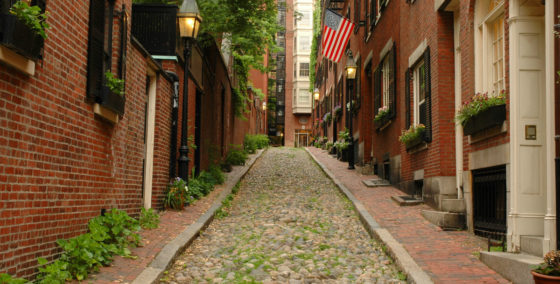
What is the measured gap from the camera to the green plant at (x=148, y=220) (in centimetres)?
887

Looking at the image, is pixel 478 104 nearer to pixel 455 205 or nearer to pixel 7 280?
pixel 455 205

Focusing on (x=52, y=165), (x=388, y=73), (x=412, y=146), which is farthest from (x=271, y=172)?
(x=52, y=165)

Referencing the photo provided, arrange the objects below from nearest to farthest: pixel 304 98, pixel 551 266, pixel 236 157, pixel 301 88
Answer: pixel 551 266
pixel 236 157
pixel 304 98
pixel 301 88

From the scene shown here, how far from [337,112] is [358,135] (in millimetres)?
6661

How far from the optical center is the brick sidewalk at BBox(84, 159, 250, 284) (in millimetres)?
5904

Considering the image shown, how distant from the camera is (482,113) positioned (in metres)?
7.73

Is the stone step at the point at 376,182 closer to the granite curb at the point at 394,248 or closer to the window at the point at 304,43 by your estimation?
the granite curb at the point at 394,248

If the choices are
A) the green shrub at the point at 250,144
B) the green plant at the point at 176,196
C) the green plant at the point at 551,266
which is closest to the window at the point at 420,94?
the green plant at the point at 176,196

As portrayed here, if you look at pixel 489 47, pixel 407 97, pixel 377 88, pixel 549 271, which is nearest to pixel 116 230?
pixel 549 271

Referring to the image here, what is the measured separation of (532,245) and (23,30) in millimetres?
5578

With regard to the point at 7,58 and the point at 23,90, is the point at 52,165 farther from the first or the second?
the point at 7,58

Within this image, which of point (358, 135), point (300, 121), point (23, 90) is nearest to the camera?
point (23, 90)

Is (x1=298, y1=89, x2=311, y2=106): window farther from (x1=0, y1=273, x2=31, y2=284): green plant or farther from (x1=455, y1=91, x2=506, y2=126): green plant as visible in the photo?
(x1=0, y1=273, x2=31, y2=284): green plant

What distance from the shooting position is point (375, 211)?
11039mm
